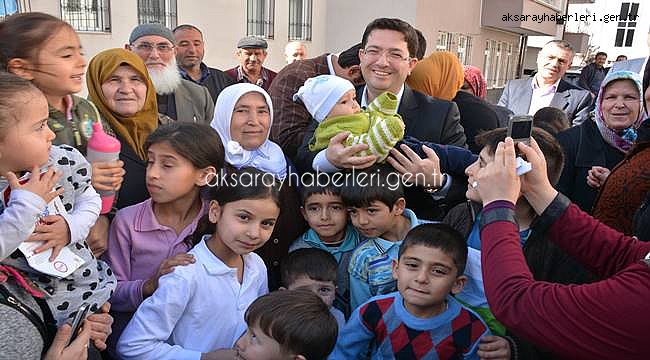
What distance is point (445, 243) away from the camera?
196 centimetres

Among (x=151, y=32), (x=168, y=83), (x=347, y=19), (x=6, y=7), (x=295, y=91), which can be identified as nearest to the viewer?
(x=295, y=91)

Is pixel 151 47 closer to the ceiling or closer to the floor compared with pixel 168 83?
closer to the ceiling

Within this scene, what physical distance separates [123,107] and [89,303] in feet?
3.85

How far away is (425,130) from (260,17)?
33.0ft

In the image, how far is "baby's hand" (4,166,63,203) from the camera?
149 centimetres

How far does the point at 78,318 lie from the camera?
5.47ft

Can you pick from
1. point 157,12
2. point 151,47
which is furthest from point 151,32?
point 157,12

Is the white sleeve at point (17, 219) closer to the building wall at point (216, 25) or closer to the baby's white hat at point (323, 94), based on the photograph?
the baby's white hat at point (323, 94)

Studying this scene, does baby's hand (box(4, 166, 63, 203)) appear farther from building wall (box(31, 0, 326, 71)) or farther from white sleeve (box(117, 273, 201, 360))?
building wall (box(31, 0, 326, 71))

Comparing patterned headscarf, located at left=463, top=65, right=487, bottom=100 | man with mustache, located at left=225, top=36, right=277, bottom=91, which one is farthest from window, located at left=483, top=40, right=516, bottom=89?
patterned headscarf, located at left=463, top=65, right=487, bottom=100

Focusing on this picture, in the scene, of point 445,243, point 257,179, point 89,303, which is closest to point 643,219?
point 445,243

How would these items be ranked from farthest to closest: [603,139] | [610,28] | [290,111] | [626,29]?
[610,28], [626,29], [603,139], [290,111]

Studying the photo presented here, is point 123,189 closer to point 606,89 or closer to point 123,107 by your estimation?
point 123,107

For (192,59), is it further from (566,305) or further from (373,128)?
(566,305)
